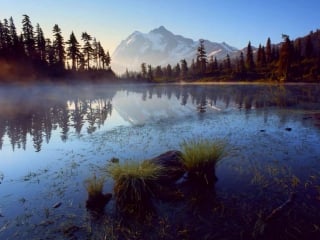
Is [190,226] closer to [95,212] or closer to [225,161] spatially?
[95,212]

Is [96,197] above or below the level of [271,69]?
below

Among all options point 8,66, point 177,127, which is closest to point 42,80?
point 8,66

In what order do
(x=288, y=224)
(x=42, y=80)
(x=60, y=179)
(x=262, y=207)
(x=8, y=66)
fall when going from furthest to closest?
(x=42, y=80)
(x=8, y=66)
(x=60, y=179)
(x=262, y=207)
(x=288, y=224)

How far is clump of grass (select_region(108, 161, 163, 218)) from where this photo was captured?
6.96 metres

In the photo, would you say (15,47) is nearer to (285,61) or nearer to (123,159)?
(123,159)

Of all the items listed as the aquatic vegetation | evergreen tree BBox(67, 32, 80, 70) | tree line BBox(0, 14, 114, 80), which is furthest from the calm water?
evergreen tree BBox(67, 32, 80, 70)

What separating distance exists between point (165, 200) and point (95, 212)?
2.09 meters

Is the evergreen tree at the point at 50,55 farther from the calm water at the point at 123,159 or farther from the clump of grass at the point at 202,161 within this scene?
the clump of grass at the point at 202,161

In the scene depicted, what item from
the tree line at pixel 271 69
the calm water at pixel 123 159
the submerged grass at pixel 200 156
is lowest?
the calm water at pixel 123 159

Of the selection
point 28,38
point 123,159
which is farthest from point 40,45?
point 123,159

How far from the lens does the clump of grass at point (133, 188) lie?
22.9ft

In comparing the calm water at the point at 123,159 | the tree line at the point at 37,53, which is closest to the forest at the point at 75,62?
the tree line at the point at 37,53

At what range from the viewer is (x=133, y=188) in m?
7.12

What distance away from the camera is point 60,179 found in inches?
363
